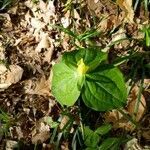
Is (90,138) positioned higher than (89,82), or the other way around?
(89,82)

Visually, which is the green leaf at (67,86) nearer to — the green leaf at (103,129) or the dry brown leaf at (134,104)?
the green leaf at (103,129)

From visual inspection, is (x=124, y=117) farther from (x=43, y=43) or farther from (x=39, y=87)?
(x=43, y=43)

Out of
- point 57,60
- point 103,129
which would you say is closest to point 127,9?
point 57,60

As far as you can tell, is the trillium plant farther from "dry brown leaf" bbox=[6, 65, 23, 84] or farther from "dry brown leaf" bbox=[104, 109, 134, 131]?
"dry brown leaf" bbox=[6, 65, 23, 84]

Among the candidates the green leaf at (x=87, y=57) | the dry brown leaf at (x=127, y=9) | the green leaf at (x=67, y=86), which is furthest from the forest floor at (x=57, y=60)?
the green leaf at (x=87, y=57)

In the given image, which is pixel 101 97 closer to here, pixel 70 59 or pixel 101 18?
pixel 70 59

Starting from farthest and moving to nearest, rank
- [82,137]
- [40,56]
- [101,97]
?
1. [40,56]
2. [82,137]
3. [101,97]

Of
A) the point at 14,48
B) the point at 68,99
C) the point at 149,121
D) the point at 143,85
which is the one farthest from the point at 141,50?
the point at 14,48
